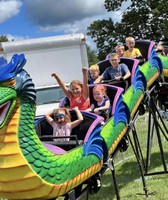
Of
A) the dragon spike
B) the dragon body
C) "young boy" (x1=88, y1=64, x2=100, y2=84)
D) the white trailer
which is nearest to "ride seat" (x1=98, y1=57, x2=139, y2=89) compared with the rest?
"young boy" (x1=88, y1=64, x2=100, y2=84)

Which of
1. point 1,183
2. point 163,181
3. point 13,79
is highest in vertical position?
point 13,79

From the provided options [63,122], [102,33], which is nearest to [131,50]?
[63,122]

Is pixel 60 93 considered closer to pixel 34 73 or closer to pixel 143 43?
pixel 34 73

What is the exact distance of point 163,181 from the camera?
6.14m

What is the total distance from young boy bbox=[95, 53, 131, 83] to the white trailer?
17.3ft

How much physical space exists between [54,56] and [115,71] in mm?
5598

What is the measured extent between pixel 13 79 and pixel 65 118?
120 cm

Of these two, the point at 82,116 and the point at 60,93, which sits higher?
the point at 82,116

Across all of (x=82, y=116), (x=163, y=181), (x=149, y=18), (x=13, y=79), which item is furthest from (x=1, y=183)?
(x=149, y=18)

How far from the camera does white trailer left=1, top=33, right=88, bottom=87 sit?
11156 mm

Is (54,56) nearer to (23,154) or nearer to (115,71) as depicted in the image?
(115,71)

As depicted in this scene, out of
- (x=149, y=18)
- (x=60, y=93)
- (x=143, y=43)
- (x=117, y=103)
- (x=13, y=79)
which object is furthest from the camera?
(x=149, y=18)

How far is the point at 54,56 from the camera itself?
1117 centimetres

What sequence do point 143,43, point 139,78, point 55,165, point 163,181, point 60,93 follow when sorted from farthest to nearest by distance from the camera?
point 60,93, point 143,43, point 163,181, point 139,78, point 55,165
